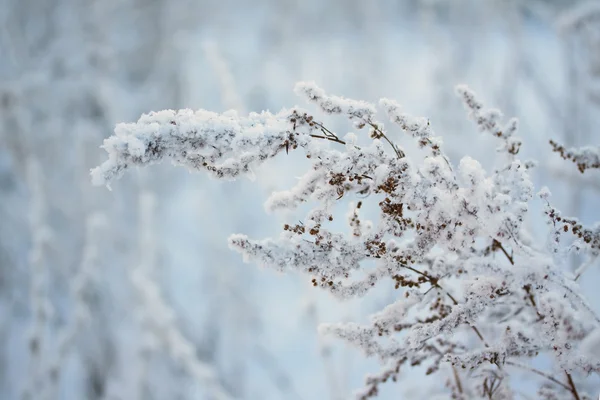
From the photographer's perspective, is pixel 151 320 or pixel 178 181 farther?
pixel 178 181

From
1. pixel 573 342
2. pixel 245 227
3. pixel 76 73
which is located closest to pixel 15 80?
pixel 76 73

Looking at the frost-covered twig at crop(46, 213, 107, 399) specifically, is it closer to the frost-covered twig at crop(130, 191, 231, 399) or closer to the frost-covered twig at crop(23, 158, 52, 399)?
the frost-covered twig at crop(23, 158, 52, 399)

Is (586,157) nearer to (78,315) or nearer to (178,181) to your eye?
(78,315)

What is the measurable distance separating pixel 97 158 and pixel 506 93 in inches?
120

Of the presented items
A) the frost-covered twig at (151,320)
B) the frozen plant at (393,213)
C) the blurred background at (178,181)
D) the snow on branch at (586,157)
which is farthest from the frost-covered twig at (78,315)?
the snow on branch at (586,157)

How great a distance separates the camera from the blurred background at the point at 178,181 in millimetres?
2535

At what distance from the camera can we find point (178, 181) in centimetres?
495

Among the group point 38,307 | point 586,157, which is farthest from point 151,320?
point 586,157

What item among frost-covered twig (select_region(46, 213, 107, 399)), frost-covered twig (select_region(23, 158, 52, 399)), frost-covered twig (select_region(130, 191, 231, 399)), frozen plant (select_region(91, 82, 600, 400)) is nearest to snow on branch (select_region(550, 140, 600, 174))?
frozen plant (select_region(91, 82, 600, 400))

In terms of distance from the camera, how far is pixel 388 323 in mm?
953

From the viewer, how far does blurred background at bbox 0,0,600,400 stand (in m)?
2.54

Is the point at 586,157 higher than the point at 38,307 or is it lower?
lower

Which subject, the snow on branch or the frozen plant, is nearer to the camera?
the frozen plant

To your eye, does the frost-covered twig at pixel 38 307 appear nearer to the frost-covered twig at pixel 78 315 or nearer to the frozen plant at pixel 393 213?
the frost-covered twig at pixel 78 315
